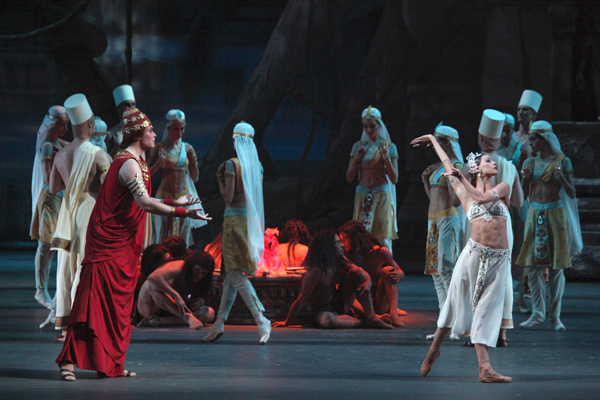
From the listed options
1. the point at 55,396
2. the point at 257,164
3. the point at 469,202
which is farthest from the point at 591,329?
the point at 55,396

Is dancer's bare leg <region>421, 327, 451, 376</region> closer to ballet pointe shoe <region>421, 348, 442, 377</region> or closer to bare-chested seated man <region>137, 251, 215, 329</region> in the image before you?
ballet pointe shoe <region>421, 348, 442, 377</region>

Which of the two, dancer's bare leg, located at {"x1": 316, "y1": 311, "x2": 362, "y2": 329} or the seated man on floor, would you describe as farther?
the seated man on floor

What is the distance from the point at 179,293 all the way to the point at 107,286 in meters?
2.45

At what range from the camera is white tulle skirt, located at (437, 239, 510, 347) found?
498 centimetres

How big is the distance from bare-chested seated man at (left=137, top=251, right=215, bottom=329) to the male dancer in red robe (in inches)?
82.3

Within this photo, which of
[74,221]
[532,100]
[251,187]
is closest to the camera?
[74,221]

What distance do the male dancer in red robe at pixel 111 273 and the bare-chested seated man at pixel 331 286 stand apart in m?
2.35

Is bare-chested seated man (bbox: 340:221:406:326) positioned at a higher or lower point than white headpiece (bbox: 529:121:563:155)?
lower

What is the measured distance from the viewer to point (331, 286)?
23.5 feet

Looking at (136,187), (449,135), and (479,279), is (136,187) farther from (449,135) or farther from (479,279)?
(449,135)

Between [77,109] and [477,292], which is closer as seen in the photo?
[477,292]

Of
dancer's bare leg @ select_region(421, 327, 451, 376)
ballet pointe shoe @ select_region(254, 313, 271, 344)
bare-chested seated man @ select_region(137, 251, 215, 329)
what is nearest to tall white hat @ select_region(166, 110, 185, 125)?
bare-chested seated man @ select_region(137, 251, 215, 329)

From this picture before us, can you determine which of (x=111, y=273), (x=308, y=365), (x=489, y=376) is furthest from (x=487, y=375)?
(x=111, y=273)

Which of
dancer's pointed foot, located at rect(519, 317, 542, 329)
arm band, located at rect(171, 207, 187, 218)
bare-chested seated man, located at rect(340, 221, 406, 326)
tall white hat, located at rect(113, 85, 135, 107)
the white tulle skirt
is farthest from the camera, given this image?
tall white hat, located at rect(113, 85, 135, 107)
